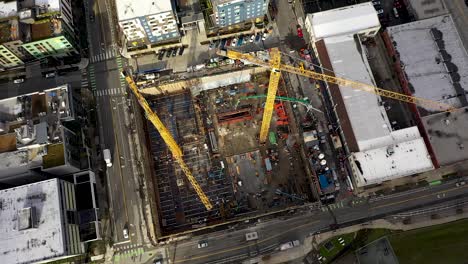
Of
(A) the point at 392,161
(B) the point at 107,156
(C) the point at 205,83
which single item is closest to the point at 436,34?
(A) the point at 392,161

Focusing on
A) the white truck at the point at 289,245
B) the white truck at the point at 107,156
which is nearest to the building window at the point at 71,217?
the white truck at the point at 107,156

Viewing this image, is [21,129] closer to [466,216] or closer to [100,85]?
[100,85]

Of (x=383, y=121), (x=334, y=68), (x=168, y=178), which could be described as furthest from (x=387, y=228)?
(x=168, y=178)

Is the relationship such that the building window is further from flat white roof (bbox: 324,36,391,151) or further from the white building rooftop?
the white building rooftop

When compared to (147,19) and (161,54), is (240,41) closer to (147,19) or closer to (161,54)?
(161,54)

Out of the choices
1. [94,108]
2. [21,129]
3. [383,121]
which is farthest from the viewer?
[94,108]
